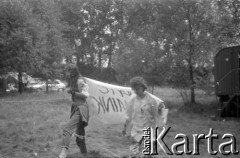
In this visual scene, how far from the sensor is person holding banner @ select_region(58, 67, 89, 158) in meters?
6.47

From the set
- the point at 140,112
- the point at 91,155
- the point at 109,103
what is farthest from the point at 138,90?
the point at 91,155

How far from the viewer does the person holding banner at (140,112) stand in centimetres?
518

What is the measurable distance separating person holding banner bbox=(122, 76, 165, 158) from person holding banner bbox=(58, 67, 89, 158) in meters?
1.59

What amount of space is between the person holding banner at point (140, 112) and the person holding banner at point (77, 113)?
5.22 ft

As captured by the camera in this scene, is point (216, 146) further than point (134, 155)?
Yes

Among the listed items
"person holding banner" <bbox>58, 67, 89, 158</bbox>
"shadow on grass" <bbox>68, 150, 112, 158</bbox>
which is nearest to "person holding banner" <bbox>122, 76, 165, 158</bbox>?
"person holding banner" <bbox>58, 67, 89, 158</bbox>

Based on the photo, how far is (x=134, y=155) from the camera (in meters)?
5.17

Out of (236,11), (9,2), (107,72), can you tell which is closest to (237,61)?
(236,11)

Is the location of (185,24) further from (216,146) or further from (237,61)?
(216,146)

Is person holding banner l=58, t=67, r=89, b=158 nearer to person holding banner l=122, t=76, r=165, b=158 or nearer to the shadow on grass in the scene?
the shadow on grass

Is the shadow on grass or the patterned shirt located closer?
the patterned shirt

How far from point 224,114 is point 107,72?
3040cm

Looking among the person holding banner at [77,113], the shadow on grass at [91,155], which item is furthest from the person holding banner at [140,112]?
the shadow on grass at [91,155]

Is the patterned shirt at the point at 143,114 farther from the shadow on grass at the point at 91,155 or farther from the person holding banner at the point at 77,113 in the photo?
the shadow on grass at the point at 91,155
